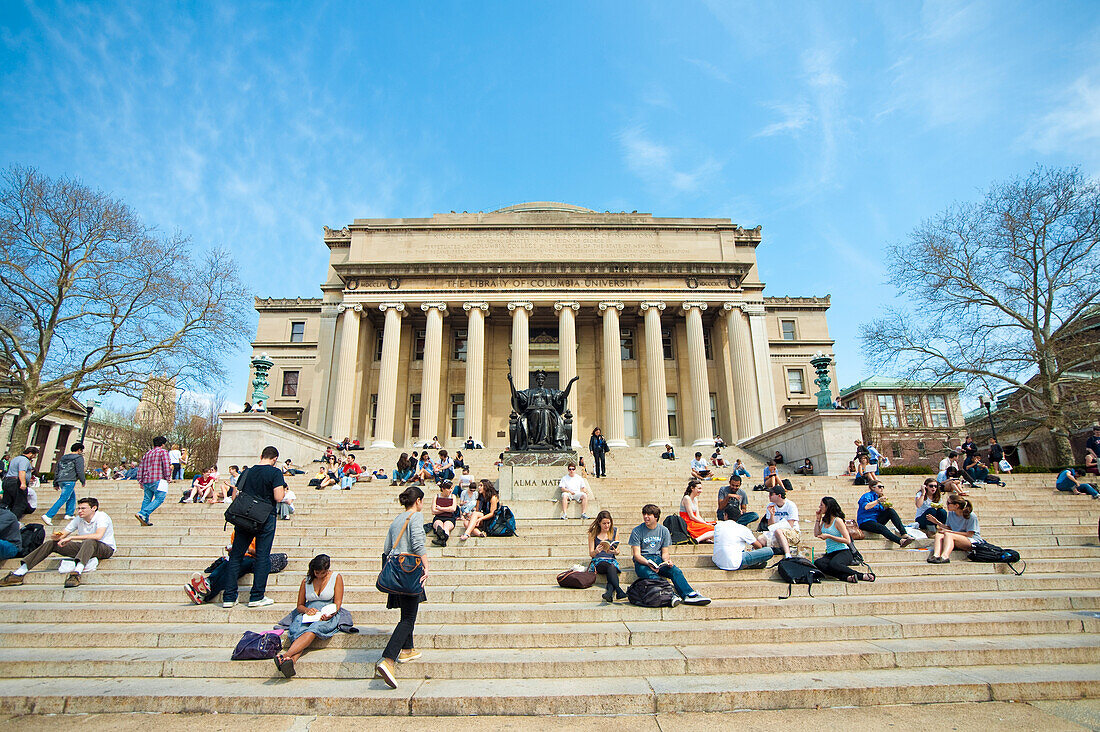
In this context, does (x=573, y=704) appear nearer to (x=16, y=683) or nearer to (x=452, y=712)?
(x=452, y=712)

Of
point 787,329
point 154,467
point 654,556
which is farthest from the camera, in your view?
point 787,329

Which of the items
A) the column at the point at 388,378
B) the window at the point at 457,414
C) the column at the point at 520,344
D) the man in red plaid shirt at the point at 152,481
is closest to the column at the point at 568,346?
the column at the point at 520,344

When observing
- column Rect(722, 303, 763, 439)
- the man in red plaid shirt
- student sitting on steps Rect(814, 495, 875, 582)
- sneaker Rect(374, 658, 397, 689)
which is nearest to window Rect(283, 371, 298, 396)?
the man in red plaid shirt

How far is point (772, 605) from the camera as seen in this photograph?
6625 mm

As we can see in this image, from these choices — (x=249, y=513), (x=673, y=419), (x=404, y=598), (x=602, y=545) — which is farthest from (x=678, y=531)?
(x=673, y=419)

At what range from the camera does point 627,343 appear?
36125mm

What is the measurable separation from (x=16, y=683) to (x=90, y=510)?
4428mm

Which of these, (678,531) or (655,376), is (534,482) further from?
(655,376)

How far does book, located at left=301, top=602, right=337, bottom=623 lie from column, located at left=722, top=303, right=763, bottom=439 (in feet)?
92.7

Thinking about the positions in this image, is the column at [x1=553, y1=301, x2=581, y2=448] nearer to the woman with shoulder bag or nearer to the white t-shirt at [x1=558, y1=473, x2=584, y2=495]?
the white t-shirt at [x1=558, y1=473, x2=584, y2=495]

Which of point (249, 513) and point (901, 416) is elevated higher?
point (901, 416)

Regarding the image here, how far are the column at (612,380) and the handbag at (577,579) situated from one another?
2233 cm

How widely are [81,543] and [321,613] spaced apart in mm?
5596

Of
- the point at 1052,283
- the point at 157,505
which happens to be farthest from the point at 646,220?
the point at 157,505
